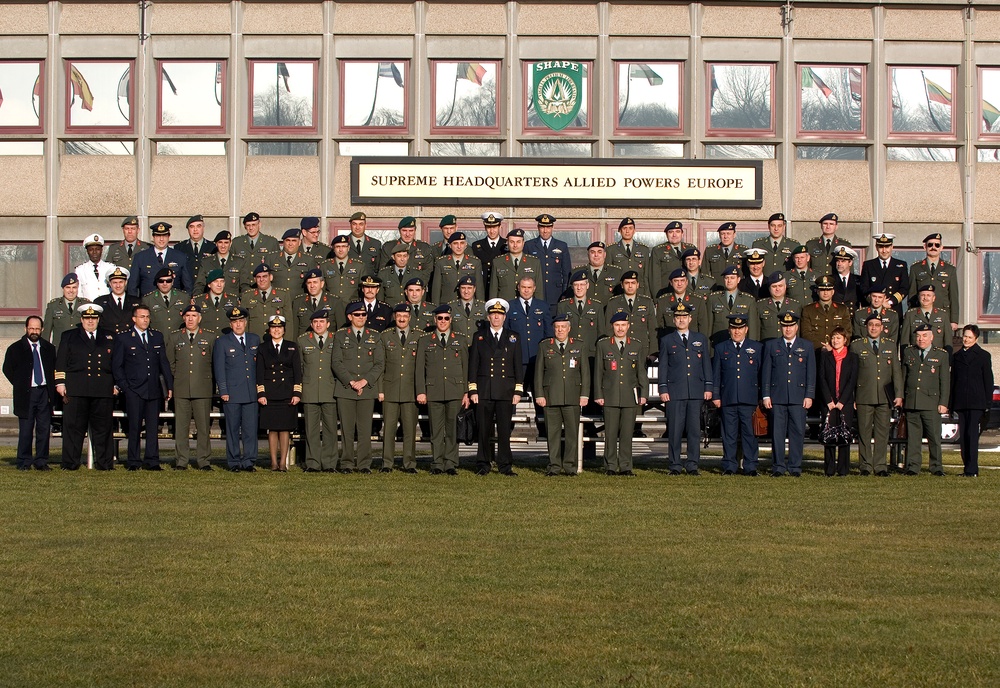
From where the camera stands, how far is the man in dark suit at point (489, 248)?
2028 cm

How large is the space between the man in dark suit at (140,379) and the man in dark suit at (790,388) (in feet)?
22.5

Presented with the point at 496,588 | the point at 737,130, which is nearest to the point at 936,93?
the point at 737,130

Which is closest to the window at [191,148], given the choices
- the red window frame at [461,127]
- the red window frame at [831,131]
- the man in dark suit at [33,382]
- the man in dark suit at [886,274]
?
the red window frame at [461,127]

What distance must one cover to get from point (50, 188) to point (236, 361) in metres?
9.35

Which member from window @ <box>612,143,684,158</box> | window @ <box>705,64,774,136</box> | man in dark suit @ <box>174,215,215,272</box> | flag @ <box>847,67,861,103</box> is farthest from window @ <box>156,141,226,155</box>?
flag @ <box>847,67,861,103</box>

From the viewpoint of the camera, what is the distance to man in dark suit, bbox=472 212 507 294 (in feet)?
66.5

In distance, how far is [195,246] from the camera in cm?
2048

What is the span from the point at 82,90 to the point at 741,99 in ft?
35.2

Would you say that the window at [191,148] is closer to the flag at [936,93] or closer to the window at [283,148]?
the window at [283,148]

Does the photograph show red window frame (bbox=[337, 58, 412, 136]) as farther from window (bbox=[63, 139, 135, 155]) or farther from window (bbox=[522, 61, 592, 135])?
window (bbox=[63, 139, 135, 155])

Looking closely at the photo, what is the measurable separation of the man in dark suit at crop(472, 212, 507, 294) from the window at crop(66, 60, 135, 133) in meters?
8.08

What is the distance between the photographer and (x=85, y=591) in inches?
384

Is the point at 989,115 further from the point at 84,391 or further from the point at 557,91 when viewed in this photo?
the point at 84,391

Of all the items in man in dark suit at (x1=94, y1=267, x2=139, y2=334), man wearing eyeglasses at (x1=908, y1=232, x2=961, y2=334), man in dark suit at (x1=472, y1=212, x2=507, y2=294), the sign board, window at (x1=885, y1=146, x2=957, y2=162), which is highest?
window at (x1=885, y1=146, x2=957, y2=162)
